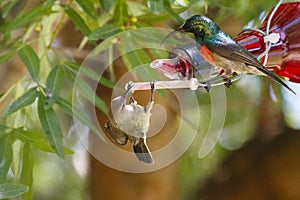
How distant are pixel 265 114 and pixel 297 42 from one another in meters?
0.87

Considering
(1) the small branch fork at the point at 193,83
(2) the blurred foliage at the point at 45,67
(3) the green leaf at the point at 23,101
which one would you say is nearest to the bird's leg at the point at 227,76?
(1) the small branch fork at the point at 193,83

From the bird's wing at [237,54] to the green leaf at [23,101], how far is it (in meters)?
0.32

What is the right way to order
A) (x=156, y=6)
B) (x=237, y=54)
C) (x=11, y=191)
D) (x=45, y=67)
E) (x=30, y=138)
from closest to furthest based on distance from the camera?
(x=237, y=54), (x=11, y=191), (x=156, y=6), (x=30, y=138), (x=45, y=67)

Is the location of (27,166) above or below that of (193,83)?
below

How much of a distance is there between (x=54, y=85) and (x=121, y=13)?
0.15 m

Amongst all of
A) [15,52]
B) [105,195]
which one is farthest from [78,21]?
[105,195]

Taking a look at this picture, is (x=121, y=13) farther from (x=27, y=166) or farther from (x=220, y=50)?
(x=220, y=50)

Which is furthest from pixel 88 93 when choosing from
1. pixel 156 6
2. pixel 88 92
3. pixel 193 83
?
pixel 193 83

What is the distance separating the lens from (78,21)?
2.63 ft

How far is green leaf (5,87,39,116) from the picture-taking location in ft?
2.28

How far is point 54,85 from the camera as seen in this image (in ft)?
2.35

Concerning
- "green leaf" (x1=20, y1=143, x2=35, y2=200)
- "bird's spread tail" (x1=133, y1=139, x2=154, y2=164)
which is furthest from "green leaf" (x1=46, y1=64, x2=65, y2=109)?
"bird's spread tail" (x1=133, y1=139, x2=154, y2=164)

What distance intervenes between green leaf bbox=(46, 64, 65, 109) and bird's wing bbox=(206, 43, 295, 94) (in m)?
0.30

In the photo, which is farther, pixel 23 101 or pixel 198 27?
pixel 23 101
